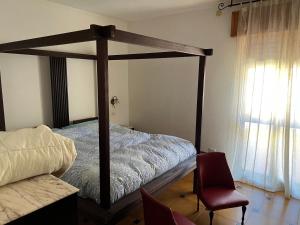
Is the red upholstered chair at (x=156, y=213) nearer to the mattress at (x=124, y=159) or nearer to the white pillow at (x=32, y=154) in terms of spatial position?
the mattress at (x=124, y=159)

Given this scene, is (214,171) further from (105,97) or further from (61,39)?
(61,39)

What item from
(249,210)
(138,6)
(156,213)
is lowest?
(249,210)

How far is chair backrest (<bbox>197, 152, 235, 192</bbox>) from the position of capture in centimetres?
240

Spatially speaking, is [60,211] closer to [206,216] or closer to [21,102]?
[206,216]

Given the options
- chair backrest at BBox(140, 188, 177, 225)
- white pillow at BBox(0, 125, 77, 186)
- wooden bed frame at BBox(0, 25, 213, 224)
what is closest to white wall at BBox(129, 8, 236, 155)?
wooden bed frame at BBox(0, 25, 213, 224)

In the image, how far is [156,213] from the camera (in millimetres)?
1436

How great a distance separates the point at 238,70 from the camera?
3.10 metres

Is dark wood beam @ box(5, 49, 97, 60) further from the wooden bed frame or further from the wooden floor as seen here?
the wooden floor

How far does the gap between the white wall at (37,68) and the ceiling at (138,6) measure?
0.70 feet

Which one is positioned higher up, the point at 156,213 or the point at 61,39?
the point at 61,39

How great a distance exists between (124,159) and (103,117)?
0.76 m

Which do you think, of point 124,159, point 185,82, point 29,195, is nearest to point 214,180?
point 124,159

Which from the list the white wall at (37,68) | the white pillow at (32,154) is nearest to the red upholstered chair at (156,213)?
the white pillow at (32,154)

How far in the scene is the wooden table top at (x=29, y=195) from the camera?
67 centimetres
